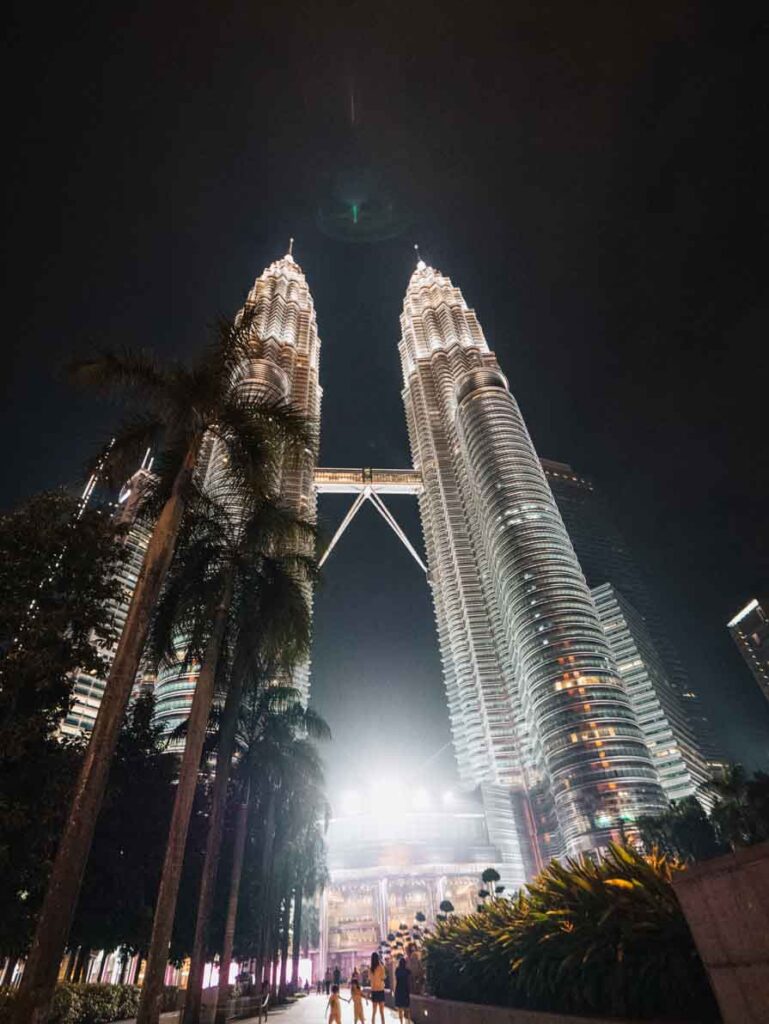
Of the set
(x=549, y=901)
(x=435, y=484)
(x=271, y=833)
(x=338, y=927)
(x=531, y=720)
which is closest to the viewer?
(x=549, y=901)

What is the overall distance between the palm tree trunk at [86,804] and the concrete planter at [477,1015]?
6910 mm

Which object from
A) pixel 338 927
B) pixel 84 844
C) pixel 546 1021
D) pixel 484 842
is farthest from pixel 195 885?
pixel 484 842

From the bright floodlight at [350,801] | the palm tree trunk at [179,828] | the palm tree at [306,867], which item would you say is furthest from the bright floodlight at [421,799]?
the palm tree trunk at [179,828]

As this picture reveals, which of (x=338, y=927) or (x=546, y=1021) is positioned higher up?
(x=338, y=927)

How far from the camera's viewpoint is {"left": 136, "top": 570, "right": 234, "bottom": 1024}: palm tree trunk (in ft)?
34.1

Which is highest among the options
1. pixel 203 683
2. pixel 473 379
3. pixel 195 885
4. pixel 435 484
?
pixel 473 379

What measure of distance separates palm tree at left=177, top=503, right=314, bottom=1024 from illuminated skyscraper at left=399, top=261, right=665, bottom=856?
9669cm

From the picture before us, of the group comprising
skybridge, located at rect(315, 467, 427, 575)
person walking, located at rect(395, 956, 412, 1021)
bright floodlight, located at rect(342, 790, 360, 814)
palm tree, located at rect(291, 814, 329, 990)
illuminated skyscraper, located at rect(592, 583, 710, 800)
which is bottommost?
person walking, located at rect(395, 956, 412, 1021)

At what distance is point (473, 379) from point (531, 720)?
8246 cm

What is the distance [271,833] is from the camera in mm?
29922

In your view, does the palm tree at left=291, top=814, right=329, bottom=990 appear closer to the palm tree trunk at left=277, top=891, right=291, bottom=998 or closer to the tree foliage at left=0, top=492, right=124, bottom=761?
the palm tree trunk at left=277, top=891, right=291, bottom=998

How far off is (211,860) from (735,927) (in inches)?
573

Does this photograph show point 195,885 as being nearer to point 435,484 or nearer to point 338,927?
point 338,927

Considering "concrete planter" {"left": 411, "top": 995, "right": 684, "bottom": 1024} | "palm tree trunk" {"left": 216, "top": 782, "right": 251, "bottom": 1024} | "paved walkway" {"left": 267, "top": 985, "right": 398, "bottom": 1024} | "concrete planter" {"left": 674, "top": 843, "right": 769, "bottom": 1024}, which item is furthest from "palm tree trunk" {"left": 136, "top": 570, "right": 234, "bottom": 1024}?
"paved walkway" {"left": 267, "top": 985, "right": 398, "bottom": 1024}
